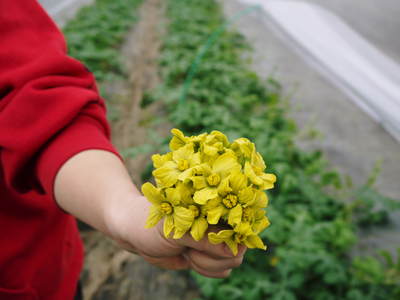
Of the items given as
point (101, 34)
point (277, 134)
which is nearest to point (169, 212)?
point (277, 134)

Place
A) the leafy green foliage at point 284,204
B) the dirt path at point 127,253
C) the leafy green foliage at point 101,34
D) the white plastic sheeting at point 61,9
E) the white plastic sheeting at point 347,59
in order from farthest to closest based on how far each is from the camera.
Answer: the white plastic sheeting at point 61,9
the leafy green foliage at point 101,34
the dirt path at point 127,253
the leafy green foliage at point 284,204
the white plastic sheeting at point 347,59

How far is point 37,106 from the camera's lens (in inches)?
30.6

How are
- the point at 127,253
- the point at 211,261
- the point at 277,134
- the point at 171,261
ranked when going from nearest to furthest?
the point at 211,261 < the point at 171,261 < the point at 127,253 < the point at 277,134

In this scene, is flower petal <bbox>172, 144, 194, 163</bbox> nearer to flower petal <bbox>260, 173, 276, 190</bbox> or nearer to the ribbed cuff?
flower petal <bbox>260, 173, 276, 190</bbox>

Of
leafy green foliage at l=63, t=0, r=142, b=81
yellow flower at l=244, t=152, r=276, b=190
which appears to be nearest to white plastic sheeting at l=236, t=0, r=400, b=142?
yellow flower at l=244, t=152, r=276, b=190

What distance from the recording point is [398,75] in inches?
65.5

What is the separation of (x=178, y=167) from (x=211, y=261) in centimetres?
21

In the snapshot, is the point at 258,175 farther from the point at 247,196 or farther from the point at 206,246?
the point at 206,246

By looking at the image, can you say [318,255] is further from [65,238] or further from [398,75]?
[65,238]

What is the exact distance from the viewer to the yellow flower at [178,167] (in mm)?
537

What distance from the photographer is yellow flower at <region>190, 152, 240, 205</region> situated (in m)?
0.51

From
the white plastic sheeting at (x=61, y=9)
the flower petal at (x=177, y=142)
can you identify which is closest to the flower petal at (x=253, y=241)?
the flower petal at (x=177, y=142)

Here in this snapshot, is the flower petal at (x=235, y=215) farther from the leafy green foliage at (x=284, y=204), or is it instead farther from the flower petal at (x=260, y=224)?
the leafy green foliage at (x=284, y=204)

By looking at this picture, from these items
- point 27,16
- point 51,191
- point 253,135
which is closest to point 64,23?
point 253,135
